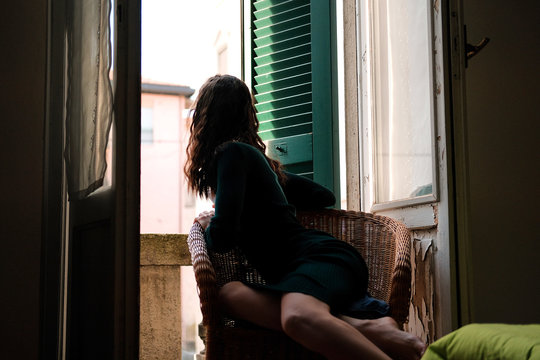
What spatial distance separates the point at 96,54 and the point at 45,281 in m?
0.82

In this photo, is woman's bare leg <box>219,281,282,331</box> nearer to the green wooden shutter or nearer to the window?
the window

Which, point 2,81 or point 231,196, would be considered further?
point 2,81

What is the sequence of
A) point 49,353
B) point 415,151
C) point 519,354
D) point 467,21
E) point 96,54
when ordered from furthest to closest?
point 467,21 < point 415,151 < point 49,353 < point 96,54 < point 519,354

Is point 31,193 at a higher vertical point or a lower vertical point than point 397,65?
lower

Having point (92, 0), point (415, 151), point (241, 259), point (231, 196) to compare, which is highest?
point (92, 0)

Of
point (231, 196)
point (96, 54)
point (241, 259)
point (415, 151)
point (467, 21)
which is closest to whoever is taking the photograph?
point (96, 54)

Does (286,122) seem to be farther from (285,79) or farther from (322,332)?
(322,332)

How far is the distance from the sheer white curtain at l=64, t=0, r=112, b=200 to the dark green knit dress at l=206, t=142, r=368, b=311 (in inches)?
16.2

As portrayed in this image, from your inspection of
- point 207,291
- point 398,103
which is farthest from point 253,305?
point 398,103

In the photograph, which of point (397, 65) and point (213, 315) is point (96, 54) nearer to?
point (213, 315)

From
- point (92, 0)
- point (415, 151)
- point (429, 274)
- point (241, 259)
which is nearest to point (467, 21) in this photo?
point (415, 151)

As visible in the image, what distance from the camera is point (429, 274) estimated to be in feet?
8.03

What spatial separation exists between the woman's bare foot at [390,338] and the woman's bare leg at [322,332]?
0.13 metres

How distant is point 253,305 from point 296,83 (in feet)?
4.79
